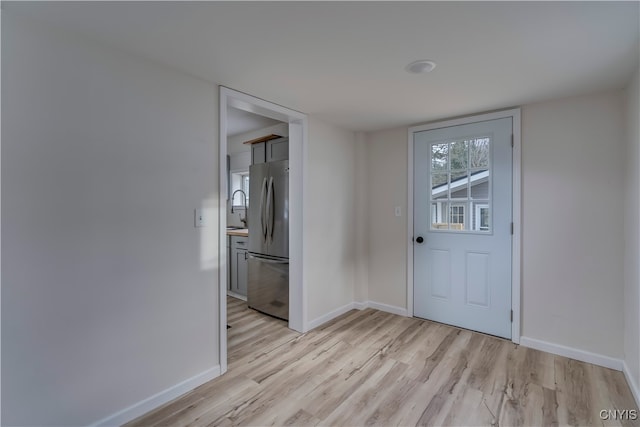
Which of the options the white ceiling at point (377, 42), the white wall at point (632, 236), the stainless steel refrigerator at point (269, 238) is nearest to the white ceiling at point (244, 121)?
the stainless steel refrigerator at point (269, 238)

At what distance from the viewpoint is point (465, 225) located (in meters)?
→ 3.01

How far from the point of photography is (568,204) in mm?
2445

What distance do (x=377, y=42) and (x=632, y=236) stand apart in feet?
6.96

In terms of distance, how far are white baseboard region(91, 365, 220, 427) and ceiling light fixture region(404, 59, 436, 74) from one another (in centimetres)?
246

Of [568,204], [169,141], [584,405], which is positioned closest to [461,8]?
[169,141]

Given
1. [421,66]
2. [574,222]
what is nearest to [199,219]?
[421,66]

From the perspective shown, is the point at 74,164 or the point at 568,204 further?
the point at 568,204

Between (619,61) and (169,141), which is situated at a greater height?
(619,61)

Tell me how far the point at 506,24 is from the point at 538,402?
7.27ft

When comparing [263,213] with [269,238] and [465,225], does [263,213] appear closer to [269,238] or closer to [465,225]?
[269,238]

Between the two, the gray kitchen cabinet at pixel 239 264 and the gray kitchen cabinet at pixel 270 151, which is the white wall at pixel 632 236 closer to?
the gray kitchen cabinet at pixel 270 151

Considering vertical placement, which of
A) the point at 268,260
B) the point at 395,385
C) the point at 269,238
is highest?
the point at 269,238

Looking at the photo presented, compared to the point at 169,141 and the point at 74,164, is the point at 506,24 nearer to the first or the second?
the point at 169,141

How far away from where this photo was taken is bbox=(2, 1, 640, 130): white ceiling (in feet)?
4.50
